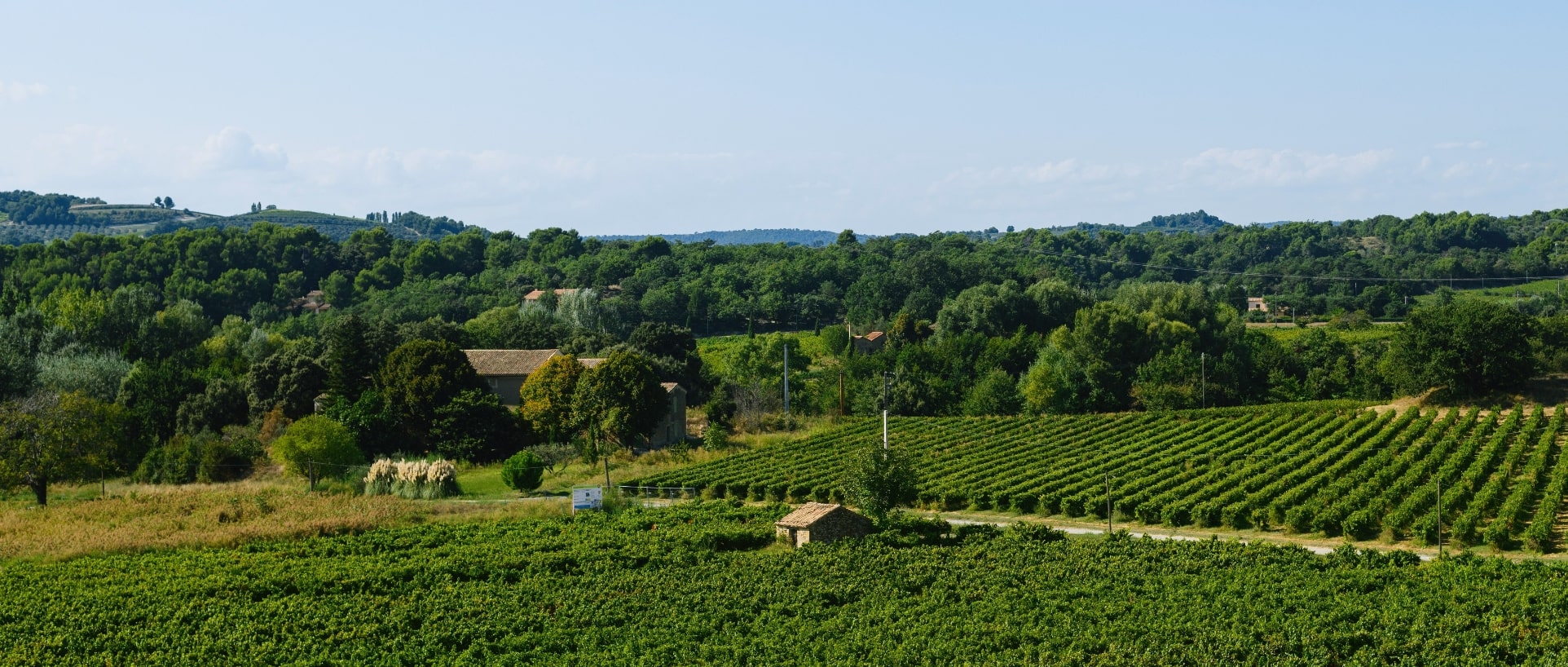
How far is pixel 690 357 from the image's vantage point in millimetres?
69938

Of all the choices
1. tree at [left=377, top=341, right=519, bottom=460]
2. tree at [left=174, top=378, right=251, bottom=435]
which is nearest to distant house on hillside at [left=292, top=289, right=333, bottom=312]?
tree at [left=174, top=378, right=251, bottom=435]

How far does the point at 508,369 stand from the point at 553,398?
6.63 metres

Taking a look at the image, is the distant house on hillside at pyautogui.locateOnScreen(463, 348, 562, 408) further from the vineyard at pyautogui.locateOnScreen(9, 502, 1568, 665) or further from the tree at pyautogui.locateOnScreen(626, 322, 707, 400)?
the vineyard at pyautogui.locateOnScreen(9, 502, 1568, 665)

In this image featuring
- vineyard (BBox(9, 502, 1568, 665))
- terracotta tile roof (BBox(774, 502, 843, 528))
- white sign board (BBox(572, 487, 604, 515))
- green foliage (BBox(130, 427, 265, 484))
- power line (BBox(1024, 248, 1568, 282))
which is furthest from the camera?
power line (BBox(1024, 248, 1568, 282))

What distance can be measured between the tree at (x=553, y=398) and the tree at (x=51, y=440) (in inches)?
646

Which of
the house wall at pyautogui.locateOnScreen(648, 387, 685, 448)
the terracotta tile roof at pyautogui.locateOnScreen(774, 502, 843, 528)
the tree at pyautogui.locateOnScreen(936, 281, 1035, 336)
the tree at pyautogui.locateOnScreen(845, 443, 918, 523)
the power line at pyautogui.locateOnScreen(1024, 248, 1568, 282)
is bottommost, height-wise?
the house wall at pyautogui.locateOnScreen(648, 387, 685, 448)

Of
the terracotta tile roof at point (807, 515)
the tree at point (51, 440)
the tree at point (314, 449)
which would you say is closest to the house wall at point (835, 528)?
the terracotta tile roof at point (807, 515)

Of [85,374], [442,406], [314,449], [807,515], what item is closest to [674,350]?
[442,406]

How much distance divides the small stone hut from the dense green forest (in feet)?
43.5

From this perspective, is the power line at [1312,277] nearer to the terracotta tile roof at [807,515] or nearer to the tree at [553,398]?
the tree at [553,398]

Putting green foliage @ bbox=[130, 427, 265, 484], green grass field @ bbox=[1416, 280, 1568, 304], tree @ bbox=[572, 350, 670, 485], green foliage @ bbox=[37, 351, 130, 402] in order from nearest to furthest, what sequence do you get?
green foliage @ bbox=[130, 427, 265, 484]
tree @ bbox=[572, 350, 670, 485]
green foliage @ bbox=[37, 351, 130, 402]
green grass field @ bbox=[1416, 280, 1568, 304]

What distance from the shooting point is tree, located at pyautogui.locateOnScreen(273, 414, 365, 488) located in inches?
1860

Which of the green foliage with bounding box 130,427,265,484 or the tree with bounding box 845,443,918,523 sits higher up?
the tree with bounding box 845,443,918,523

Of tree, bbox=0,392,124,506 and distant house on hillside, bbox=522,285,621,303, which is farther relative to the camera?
distant house on hillside, bbox=522,285,621,303
